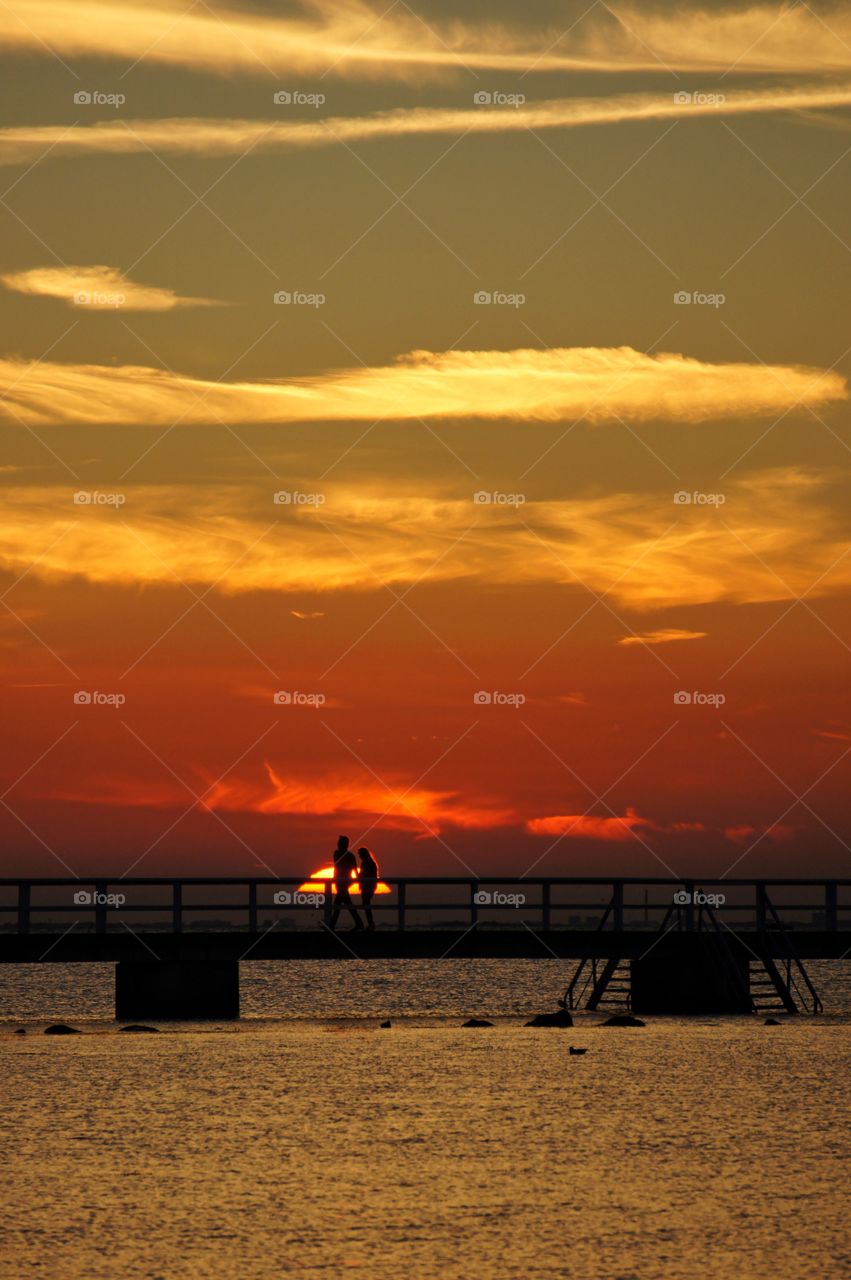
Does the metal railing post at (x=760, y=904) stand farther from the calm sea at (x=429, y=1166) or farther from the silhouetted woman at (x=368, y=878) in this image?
the calm sea at (x=429, y=1166)

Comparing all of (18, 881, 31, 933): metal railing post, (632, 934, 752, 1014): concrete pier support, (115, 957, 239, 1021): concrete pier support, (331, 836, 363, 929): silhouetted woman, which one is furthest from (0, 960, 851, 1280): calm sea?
(632, 934, 752, 1014): concrete pier support

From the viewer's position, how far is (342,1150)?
1255 cm

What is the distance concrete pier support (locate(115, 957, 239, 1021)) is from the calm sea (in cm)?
1033

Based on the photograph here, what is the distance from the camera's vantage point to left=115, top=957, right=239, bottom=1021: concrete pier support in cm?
3300

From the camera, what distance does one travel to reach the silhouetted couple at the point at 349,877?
30797mm

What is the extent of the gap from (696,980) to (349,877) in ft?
24.0

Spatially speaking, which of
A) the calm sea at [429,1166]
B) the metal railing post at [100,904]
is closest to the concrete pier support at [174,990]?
the metal railing post at [100,904]

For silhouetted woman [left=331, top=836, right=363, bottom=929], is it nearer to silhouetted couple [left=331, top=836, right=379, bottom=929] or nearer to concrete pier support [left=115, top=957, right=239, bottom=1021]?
silhouetted couple [left=331, top=836, right=379, bottom=929]

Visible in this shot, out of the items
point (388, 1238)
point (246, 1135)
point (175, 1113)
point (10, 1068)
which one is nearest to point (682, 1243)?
point (388, 1238)

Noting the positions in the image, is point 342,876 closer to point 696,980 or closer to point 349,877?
point 349,877

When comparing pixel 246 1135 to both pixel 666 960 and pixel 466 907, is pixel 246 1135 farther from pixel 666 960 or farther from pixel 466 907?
pixel 666 960

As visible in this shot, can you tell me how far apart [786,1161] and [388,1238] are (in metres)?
3.75

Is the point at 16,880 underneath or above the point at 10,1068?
above

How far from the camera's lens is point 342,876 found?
30.8 m
